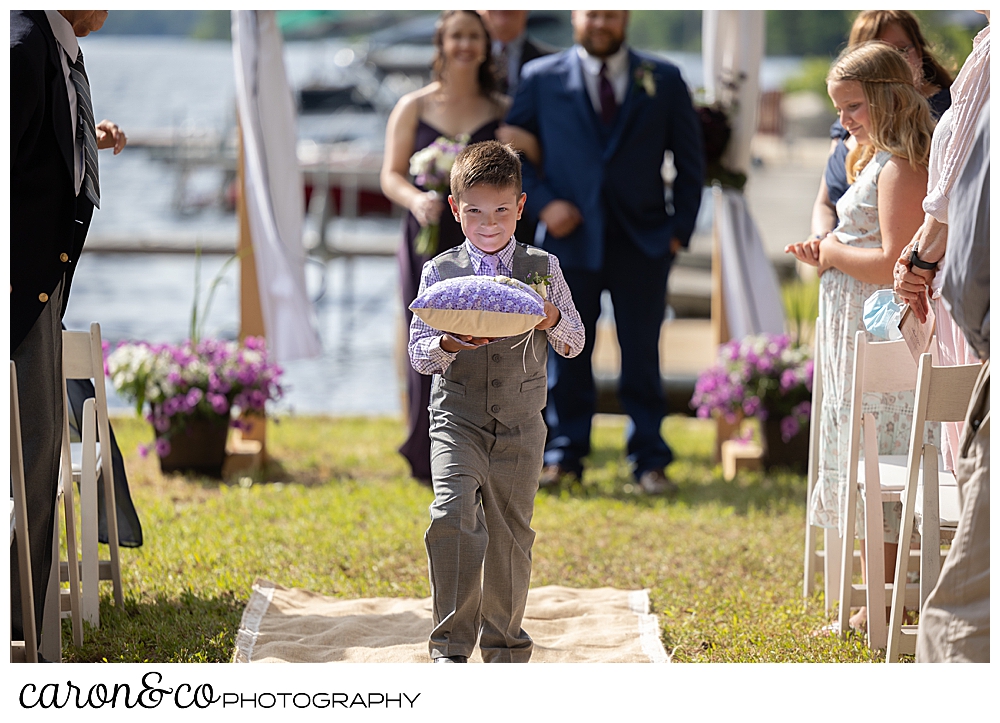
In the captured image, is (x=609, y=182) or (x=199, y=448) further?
Result: (x=199, y=448)

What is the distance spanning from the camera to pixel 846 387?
3.10 metres

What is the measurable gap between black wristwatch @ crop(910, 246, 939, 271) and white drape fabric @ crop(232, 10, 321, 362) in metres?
3.16

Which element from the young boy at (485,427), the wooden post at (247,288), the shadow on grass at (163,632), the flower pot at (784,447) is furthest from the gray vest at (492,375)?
the flower pot at (784,447)

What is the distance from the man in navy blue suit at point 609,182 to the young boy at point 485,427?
218 cm

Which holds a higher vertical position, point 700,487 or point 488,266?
point 488,266

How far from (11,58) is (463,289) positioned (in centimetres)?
112

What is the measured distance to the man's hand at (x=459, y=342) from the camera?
2424mm

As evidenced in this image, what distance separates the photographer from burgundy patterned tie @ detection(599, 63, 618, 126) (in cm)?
484

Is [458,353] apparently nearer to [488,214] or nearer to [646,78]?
[488,214]

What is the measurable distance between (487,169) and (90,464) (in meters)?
1.36

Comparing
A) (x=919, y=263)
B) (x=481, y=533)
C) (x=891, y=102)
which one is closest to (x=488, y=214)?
(x=481, y=533)

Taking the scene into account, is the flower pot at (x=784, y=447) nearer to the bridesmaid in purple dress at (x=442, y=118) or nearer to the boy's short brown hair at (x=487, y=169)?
the bridesmaid in purple dress at (x=442, y=118)

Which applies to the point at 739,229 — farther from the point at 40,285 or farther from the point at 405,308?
the point at 40,285
